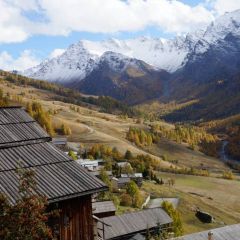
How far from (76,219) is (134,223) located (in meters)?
52.4

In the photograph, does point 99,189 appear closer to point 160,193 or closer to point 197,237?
point 197,237

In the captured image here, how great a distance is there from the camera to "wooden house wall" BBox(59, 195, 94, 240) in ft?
90.2

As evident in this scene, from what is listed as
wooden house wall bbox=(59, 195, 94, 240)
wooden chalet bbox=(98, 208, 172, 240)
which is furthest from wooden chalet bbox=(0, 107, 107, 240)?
wooden chalet bbox=(98, 208, 172, 240)

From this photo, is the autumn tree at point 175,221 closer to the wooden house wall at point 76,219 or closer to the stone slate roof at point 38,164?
the wooden house wall at point 76,219

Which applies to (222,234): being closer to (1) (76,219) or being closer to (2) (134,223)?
(2) (134,223)

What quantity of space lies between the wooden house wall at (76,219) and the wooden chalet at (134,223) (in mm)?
42317

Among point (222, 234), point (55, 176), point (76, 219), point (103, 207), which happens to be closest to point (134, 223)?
point (103, 207)

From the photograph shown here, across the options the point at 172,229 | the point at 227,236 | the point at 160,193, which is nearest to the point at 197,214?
the point at 160,193

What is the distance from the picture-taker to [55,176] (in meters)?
27.3

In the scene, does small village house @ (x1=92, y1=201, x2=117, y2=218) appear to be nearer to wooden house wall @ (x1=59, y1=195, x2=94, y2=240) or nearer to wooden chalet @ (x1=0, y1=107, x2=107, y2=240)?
wooden chalet @ (x1=0, y1=107, x2=107, y2=240)

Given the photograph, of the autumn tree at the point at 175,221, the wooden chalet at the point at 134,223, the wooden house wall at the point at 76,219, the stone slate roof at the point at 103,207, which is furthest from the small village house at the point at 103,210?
the wooden house wall at the point at 76,219

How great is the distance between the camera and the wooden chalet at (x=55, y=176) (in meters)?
26.3

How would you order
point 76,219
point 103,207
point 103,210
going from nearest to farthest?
point 76,219
point 103,210
point 103,207

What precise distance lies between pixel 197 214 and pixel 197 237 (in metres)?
59.9
